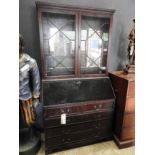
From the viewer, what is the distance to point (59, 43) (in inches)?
66.8

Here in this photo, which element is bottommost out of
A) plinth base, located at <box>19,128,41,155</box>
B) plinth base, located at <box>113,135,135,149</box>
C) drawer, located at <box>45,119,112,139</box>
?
plinth base, located at <box>113,135,135,149</box>

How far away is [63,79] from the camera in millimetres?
1707

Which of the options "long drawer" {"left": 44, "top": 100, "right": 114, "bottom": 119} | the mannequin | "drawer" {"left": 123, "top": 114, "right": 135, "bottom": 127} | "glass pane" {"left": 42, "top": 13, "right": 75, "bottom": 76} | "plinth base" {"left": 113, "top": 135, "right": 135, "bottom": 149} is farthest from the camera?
"plinth base" {"left": 113, "top": 135, "right": 135, "bottom": 149}

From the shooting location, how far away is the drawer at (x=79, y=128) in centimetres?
157

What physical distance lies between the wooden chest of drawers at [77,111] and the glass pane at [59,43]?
0.64ft

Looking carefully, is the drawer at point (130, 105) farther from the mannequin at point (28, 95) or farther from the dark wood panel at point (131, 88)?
the mannequin at point (28, 95)

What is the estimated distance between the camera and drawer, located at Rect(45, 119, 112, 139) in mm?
1570

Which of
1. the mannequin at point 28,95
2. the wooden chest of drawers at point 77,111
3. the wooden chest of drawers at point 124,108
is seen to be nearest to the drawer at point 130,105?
the wooden chest of drawers at point 124,108

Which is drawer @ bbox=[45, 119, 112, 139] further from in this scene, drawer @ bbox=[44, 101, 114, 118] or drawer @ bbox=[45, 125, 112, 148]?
drawer @ bbox=[44, 101, 114, 118]

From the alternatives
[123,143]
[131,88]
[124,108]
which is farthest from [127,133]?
[131,88]

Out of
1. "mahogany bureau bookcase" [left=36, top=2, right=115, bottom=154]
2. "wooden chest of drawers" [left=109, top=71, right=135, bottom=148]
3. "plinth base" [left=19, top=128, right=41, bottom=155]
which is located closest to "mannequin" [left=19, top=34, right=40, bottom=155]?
"plinth base" [left=19, top=128, right=41, bottom=155]
